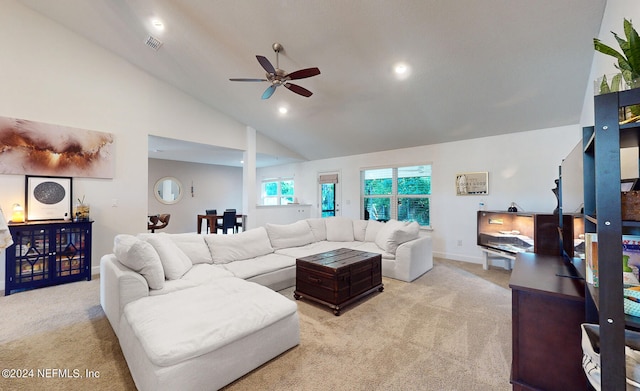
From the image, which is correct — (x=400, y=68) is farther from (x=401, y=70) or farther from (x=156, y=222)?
(x=156, y=222)

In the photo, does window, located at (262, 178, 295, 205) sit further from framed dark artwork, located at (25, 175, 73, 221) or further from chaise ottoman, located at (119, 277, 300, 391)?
chaise ottoman, located at (119, 277, 300, 391)

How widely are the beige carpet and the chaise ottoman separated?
16 cm

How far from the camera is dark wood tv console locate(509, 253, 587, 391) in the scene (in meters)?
1.35

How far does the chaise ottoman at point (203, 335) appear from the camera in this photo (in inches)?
58.2

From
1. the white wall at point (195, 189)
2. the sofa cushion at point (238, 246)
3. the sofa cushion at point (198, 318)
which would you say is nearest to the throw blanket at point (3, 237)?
the sofa cushion at point (198, 318)

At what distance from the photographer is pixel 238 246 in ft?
11.7

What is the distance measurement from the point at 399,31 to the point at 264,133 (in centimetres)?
419

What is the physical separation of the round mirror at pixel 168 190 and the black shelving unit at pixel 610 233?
9167 mm

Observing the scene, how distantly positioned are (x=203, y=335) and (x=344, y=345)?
45.7 inches

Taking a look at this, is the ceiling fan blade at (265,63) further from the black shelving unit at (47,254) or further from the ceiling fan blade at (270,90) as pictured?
the black shelving unit at (47,254)

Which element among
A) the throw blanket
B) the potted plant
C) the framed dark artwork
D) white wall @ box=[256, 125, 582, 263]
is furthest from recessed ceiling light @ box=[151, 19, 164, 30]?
white wall @ box=[256, 125, 582, 263]

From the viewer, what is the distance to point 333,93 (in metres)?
4.27

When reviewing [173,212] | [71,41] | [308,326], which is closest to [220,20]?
[71,41]

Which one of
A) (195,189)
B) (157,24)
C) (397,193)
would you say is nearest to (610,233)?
(157,24)
